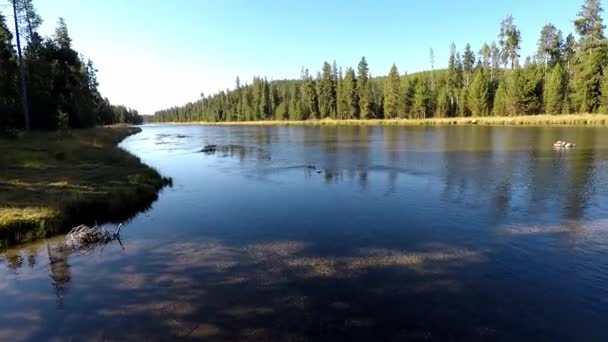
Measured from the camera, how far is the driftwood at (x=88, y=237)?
12867 millimetres

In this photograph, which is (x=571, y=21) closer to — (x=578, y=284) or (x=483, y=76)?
(x=483, y=76)

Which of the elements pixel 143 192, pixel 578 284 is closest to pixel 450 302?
pixel 578 284

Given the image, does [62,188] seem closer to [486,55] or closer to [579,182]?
[579,182]

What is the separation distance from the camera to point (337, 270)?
10.6 metres

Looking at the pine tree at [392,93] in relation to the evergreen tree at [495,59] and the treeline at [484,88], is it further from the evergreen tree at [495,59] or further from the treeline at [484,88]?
the evergreen tree at [495,59]

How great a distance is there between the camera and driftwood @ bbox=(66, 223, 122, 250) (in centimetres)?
1287

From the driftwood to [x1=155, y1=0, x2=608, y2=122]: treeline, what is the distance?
263 feet

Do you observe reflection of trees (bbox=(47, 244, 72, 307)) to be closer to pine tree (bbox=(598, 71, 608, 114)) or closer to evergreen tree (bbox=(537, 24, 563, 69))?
pine tree (bbox=(598, 71, 608, 114))

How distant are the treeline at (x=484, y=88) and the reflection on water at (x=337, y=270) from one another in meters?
65.7

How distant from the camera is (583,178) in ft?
70.4

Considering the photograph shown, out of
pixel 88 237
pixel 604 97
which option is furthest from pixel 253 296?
pixel 604 97

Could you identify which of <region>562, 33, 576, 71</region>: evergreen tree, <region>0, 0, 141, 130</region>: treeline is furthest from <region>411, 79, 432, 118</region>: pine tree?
<region>0, 0, 141, 130</region>: treeline

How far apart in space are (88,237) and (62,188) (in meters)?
6.07

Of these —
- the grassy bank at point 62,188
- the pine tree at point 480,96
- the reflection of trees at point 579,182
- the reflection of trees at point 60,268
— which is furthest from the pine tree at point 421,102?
the reflection of trees at point 60,268
